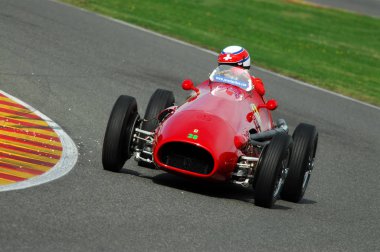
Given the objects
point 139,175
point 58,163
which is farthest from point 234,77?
Result: point 58,163

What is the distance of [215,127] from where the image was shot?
945cm

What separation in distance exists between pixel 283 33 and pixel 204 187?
1546cm

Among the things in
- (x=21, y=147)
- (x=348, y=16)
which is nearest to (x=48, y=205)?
(x=21, y=147)

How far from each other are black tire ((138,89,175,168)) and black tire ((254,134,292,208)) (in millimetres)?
1408

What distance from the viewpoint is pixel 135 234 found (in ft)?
24.4

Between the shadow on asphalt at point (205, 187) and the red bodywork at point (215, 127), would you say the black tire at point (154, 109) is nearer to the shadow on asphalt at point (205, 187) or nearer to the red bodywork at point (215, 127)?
the shadow on asphalt at point (205, 187)

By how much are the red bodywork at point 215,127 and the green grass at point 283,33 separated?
8.64 metres

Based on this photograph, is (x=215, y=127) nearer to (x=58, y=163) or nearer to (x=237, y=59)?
(x=58, y=163)

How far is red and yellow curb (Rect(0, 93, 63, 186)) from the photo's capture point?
923 centimetres

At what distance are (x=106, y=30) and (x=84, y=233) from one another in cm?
1280

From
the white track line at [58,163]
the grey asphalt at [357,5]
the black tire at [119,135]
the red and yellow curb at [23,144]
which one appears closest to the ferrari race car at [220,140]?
the black tire at [119,135]

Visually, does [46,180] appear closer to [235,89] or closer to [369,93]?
[235,89]

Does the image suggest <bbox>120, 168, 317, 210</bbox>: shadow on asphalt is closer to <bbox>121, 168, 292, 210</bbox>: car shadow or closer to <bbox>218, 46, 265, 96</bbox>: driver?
<bbox>121, 168, 292, 210</bbox>: car shadow

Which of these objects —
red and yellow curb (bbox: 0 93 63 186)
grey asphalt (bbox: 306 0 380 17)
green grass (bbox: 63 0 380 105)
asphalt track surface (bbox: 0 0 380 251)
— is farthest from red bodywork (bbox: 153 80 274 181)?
grey asphalt (bbox: 306 0 380 17)
